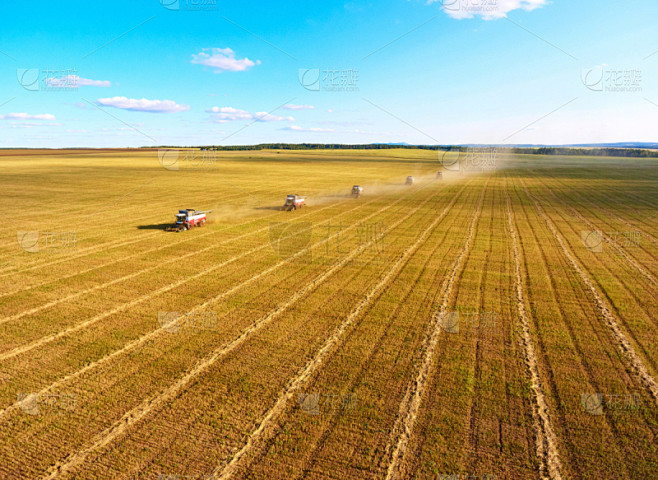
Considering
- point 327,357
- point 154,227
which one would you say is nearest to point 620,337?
point 327,357

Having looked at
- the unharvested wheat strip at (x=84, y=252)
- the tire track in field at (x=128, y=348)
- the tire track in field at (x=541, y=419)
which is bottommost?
the tire track in field at (x=541, y=419)

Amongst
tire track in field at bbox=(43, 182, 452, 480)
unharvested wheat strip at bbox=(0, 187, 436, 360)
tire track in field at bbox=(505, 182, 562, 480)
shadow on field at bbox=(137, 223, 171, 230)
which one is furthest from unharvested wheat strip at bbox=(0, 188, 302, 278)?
tire track in field at bbox=(505, 182, 562, 480)

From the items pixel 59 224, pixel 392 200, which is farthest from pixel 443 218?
pixel 59 224

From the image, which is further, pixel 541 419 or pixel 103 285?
pixel 103 285

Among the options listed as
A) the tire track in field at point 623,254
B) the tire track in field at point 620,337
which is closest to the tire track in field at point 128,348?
the tire track in field at point 620,337

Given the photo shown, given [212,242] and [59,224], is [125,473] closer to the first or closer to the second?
[212,242]

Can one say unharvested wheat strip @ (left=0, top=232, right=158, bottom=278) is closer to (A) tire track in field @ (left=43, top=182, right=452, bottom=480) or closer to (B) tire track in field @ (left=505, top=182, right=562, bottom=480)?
(A) tire track in field @ (left=43, top=182, right=452, bottom=480)

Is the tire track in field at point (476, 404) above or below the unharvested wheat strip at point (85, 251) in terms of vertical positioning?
below

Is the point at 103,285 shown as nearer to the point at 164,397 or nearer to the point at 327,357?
the point at 164,397

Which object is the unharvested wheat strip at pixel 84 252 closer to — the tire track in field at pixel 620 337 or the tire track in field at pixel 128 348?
the tire track in field at pixel 128 348
